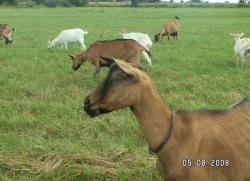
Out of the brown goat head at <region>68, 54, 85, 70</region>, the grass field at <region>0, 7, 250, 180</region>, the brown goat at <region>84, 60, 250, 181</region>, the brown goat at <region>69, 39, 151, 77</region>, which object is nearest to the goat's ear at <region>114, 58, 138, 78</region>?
the brown goat at <region>84, 60, 250, 181</region>

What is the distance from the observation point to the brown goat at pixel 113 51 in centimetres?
1162

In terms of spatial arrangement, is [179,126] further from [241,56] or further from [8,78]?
[241,56]

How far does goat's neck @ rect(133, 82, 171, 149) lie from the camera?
361cm

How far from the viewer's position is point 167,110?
3729 mm

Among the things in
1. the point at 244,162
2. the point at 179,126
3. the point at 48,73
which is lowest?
the point at 48,73

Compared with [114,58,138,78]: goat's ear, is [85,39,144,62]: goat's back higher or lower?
lower

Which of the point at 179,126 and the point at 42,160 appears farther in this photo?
the point at 42,160

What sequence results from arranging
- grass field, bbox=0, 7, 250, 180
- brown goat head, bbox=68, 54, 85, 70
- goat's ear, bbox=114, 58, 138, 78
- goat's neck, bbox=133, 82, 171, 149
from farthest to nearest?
brown goat head, bbox=68, 54, 85, 70, grass field, bbox=0, 7, 250, 180, goat's neck, bbox=133, 82, 171, 149, goat's ear, bbox=114, 58, 138, 78

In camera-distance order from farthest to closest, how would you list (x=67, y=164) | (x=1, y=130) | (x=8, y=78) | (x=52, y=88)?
(x=8, y=78), (x=52, y=88), (x=1, y=130), (x=67, y=164)

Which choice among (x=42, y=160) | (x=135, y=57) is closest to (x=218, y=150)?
(x=42, y=160)

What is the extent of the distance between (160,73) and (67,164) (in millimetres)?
7238

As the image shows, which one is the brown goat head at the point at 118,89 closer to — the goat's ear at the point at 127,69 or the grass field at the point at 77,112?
the goat's ear at the point at 127,69

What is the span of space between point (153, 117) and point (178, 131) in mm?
255

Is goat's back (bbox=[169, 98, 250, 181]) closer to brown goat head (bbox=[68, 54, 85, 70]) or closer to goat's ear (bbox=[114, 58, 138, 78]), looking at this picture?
goat's ear (bbox=[114, 58, 138, 78])
